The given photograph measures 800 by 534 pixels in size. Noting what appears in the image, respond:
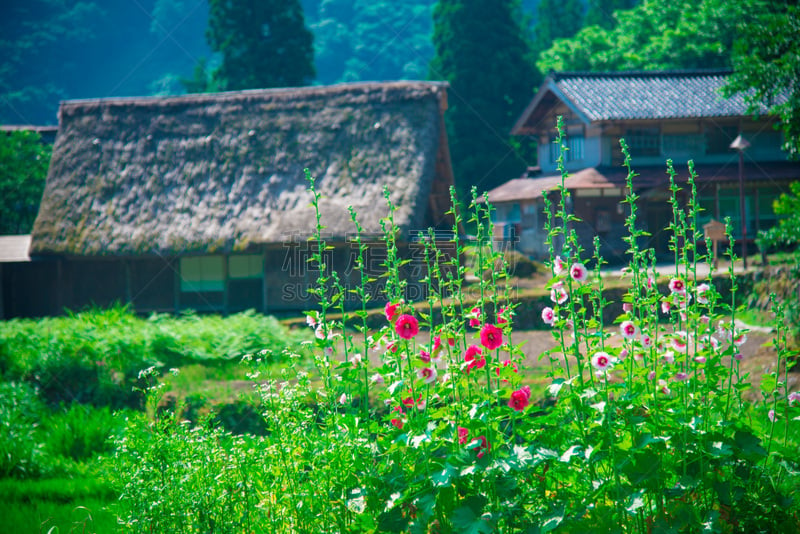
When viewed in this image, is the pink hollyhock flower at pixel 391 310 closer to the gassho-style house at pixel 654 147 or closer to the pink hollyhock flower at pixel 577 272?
the pink hollyhock flower at pixel 577 272

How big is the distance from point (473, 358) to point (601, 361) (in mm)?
562

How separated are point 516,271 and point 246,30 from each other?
1803 centimetres

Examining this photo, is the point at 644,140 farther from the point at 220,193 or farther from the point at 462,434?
the point at 462,434

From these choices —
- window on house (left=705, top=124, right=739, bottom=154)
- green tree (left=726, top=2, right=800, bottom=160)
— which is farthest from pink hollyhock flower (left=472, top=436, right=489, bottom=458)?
window on house (left=705, top=124, right=739, bottom=154)

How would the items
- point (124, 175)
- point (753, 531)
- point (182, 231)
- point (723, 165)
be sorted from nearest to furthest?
point (753, 531) → point (182, 231) → point (124, 175) → point (723, 165)

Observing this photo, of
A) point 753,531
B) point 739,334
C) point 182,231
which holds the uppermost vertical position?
point 182,231

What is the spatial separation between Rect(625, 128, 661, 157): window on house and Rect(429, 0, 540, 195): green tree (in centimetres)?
648

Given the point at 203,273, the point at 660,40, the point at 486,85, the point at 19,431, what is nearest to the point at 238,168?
the point at 203,273

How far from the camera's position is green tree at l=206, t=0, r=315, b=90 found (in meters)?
27.5

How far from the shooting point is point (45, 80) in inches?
2329

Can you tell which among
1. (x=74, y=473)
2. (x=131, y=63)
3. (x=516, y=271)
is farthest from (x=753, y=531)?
(x=131, y=63)

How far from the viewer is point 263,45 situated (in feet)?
90.7

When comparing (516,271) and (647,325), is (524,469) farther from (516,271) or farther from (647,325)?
(516,271)

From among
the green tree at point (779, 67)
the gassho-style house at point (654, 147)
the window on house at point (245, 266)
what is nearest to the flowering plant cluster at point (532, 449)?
the green tree at point (779, 67)
